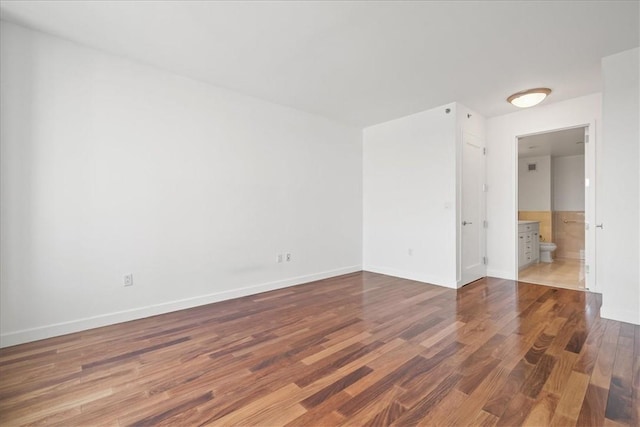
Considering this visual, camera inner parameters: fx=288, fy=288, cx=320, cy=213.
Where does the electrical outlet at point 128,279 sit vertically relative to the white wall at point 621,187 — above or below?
below

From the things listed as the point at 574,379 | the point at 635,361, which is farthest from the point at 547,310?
the point at 574,379

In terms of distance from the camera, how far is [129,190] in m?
2.92

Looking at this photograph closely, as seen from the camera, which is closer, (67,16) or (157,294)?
(67,16)

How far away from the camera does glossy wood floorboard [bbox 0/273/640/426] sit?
156 cm

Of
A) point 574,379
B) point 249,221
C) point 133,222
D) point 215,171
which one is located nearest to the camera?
point 574,379

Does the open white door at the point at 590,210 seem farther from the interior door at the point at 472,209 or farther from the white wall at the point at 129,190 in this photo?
the white wall at the point at 129,190

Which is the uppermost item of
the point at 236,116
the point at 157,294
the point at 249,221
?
the point at 236,116

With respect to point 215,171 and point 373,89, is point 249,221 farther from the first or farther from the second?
point 373,89

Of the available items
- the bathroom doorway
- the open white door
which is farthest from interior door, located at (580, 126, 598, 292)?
the bathroom doorway

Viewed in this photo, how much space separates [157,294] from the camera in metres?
3.08

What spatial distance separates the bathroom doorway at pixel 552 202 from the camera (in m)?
5.80

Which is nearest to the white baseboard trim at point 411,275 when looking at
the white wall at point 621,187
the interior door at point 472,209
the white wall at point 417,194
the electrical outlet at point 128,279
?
the white wall at point 417,194

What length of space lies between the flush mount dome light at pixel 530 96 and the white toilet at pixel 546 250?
391 centimetres

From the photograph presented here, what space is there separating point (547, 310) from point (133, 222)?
444cm
